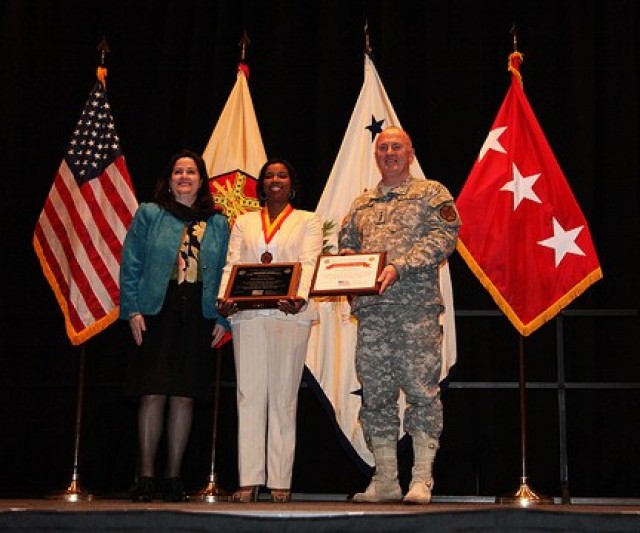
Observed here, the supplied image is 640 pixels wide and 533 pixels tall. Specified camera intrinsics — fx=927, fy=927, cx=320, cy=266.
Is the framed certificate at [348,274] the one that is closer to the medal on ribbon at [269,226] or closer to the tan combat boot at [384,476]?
the medal on ribbon at [269,226]

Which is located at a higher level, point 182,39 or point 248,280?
point 182,39

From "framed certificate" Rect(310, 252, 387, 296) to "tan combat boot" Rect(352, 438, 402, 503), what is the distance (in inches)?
28.1

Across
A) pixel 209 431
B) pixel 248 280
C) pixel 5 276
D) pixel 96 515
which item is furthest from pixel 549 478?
pixel 96 515

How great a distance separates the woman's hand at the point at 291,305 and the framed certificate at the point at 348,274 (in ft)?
0.40

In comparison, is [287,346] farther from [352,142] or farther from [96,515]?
[96,515]

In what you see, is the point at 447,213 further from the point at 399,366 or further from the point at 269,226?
the point at 269,226

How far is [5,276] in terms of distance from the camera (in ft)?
20.6

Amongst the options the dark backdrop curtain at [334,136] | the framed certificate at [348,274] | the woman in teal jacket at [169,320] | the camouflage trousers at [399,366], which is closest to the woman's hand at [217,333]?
the woman in teal jacket at [169,320]

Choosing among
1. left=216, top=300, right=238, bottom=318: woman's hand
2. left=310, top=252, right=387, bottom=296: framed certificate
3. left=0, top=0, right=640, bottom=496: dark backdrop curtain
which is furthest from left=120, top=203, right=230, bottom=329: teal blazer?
left=0, top=0, right=640, bottom=496: dark backdrop curtain

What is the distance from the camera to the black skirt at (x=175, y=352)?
4.26 m

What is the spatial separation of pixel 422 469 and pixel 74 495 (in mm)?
2015

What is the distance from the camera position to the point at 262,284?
422 centimetres

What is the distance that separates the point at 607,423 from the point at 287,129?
2.81 meters

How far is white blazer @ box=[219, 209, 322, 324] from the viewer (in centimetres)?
438
